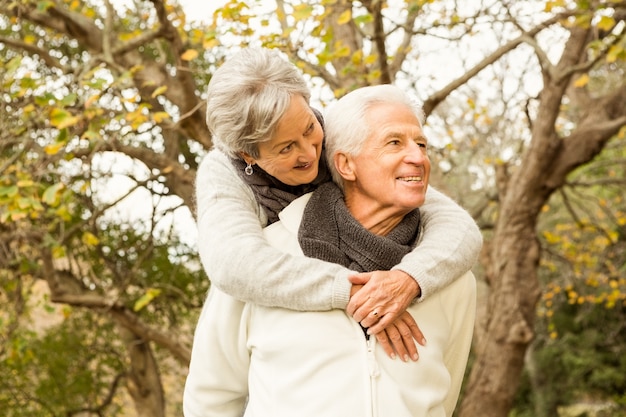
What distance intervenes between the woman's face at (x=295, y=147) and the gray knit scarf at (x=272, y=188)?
47mm

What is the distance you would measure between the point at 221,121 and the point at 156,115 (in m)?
2.38

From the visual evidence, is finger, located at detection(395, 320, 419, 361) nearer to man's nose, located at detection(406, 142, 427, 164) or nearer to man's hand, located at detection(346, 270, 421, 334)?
man's hand, located at detection(346, 270, 421, 334)

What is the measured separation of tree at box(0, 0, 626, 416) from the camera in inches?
169

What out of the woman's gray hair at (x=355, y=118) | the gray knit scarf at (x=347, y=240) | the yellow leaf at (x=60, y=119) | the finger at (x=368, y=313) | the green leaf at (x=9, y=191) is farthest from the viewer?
the green leaf at (x=9, y=191)

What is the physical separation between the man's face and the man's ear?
0.01 metres

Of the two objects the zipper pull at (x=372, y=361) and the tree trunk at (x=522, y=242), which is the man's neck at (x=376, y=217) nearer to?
the zipper pull at (x=372, y=361)

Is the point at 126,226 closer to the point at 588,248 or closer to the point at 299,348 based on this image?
the point at 299,348

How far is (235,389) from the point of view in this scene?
6.50 feet

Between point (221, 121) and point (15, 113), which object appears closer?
point (221, 121)

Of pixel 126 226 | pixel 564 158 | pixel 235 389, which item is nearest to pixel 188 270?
pixel 126 226

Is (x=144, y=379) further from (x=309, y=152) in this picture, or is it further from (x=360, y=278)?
(x=360, y=278)

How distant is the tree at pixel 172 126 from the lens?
4.30 metres

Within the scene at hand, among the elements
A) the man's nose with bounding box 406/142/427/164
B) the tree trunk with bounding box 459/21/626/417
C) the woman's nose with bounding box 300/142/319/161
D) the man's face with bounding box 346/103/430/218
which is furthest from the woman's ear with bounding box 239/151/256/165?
the tree trunk with bounding box 459/21/626/417

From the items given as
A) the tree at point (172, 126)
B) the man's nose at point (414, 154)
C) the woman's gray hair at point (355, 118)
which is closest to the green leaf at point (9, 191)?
the tree at point (172, 126)
